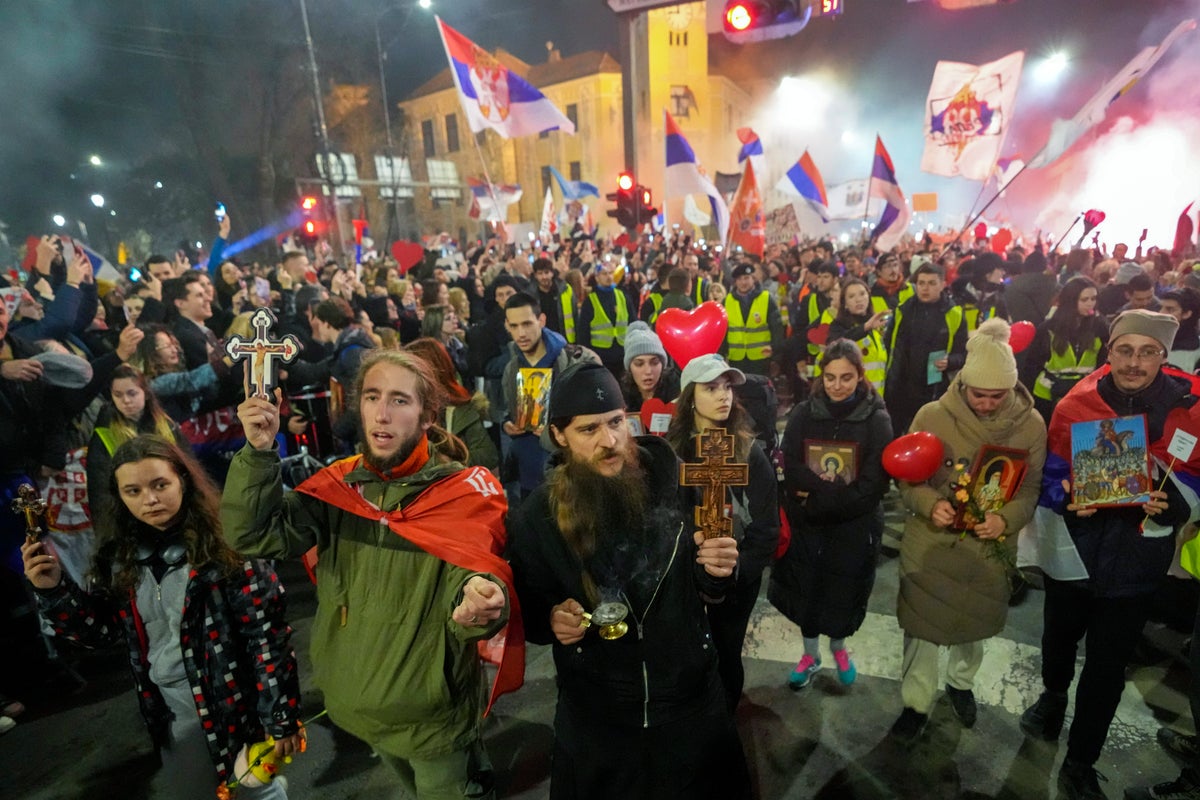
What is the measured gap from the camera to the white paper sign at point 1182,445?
2740mm

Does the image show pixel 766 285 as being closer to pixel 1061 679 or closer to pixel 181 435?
pixel 1061 679

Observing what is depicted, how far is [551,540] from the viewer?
7.06ft

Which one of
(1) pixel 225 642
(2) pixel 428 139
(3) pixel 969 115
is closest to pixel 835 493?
(1) pixel 225 642

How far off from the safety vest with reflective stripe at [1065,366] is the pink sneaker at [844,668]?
351 cm

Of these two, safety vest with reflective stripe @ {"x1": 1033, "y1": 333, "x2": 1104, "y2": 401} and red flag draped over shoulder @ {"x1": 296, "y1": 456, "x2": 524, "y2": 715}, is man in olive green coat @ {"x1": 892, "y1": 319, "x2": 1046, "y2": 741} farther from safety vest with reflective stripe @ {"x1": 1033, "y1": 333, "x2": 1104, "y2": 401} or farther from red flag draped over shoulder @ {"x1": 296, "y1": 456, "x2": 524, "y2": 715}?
safety vest with reflective stripe @ {"x1": 1033, "y1": 333, "x2": 1104, "y2": 401}

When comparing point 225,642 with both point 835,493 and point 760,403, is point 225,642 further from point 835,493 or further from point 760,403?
point 760,403

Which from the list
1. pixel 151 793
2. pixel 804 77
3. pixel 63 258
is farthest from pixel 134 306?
pixel 804 77

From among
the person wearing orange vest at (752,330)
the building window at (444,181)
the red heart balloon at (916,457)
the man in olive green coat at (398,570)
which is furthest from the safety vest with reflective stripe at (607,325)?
the building window at (444,181)

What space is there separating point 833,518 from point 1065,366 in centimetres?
369

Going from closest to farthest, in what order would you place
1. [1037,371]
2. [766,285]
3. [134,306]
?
[1037,371]
[134,306]
[766,285]

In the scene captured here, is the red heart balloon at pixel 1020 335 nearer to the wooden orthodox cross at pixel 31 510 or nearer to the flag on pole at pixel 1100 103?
the flag on pole at pixel 1100 103

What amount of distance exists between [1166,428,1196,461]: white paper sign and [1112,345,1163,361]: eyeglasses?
34 cm

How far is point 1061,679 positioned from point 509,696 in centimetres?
316

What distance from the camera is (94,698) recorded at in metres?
4.33
